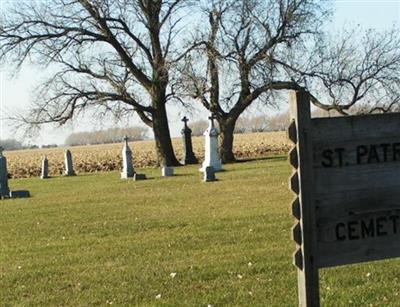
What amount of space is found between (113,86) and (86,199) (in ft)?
53.6

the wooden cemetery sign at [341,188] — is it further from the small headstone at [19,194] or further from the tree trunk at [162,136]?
the tree trunk at [162,136]

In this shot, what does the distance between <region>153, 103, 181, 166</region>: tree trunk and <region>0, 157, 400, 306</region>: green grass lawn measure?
61.3ft

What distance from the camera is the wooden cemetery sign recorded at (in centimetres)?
372

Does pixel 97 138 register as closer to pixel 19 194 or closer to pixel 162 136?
pixel 162 136

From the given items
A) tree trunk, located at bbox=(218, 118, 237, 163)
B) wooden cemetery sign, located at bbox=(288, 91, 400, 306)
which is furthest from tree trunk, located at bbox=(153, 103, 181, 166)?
A: wooden cemetery sign, located at bbox=(288, 91, 400, 306)

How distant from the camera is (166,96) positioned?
32.7 meters

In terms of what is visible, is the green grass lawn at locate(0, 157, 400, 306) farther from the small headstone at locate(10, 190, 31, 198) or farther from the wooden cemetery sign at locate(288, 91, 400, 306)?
the small headstone at locate(10, 190, 31, 198)

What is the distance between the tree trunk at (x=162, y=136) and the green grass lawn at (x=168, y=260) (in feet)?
61.3

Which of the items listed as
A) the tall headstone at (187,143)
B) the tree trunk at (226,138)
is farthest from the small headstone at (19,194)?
the tree trunk at (226,138)

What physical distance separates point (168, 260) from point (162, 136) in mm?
25484

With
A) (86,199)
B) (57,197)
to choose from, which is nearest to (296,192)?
(86,199)

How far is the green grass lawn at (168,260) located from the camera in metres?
5.58

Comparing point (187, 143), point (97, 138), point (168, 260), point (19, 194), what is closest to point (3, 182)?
point (19, 194)

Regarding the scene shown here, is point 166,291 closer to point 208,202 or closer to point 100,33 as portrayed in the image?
point 208,202
